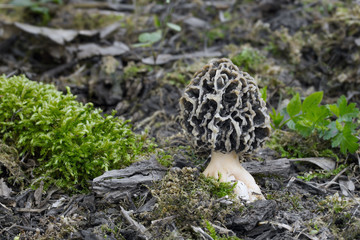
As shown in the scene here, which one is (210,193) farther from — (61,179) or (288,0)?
(288,0)

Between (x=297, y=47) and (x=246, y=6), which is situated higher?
(x=246, y=6)

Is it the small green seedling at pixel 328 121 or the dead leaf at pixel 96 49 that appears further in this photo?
the dead leaf at pixel 96 49

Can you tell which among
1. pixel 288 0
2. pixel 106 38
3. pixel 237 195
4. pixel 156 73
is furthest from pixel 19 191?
pixel 288 0

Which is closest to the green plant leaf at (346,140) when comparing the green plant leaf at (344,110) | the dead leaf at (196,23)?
the green plant leaf at (344,110)

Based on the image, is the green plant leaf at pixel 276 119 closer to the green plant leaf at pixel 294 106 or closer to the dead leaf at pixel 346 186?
the green plant leaf at pixel 294 106

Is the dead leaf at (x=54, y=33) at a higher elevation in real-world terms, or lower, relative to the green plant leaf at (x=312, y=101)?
higher
